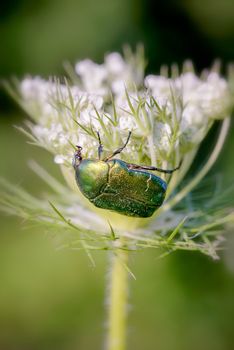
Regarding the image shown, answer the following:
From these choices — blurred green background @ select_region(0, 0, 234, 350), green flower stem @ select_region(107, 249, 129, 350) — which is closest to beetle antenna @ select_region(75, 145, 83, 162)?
green flower stem @ select_region(107, 249, 129, 350)

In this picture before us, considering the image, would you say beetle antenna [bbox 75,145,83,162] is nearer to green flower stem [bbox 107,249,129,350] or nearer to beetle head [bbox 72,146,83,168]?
beetle head [bbox 72,146,83,168]

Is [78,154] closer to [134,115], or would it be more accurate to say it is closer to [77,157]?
[77,157]

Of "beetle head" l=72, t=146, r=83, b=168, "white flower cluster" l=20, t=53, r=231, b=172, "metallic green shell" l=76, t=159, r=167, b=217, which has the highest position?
"white flower cluster" l=20, t=53, r=231, b=172

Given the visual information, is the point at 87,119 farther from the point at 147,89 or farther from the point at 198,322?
the point at 198,322

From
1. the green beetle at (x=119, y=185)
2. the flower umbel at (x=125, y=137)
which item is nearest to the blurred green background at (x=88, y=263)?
the flower umbel at (x=125, y=137)

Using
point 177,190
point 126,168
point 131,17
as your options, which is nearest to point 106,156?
point 126,168

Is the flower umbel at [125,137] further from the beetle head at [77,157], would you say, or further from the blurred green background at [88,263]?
the blurred green background at [88,263]
